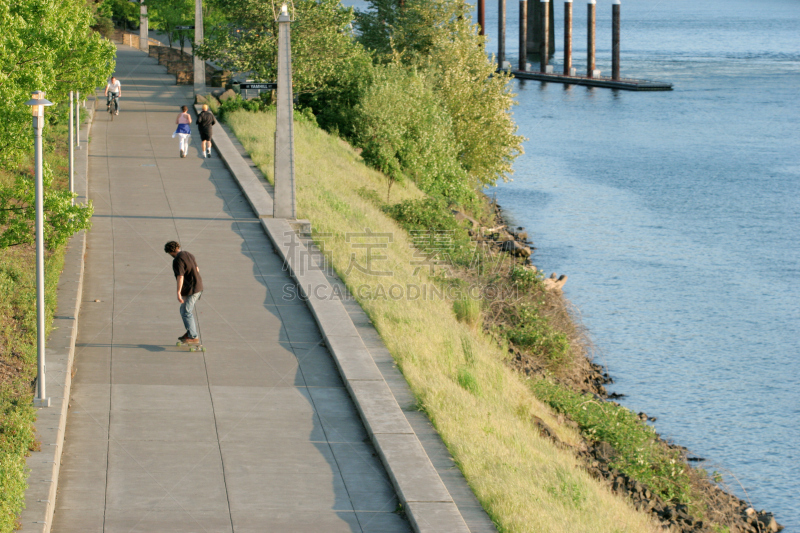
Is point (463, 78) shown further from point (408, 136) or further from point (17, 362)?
point (17, 362)

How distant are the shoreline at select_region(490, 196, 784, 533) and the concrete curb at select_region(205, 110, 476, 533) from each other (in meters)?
3.20

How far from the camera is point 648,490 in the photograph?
44.2ft

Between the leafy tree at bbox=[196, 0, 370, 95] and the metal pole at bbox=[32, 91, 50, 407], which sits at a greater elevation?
the leafy tree at bbox=[196, 0, 370, 95]

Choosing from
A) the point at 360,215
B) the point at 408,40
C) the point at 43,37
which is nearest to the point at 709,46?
the point at 408,40

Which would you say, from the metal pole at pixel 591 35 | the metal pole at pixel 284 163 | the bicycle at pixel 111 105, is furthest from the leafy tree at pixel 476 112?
the metal pole at pixel 591 35

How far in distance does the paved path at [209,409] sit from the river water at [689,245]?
32.4 feet

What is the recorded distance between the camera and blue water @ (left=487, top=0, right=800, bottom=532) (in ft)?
68.9

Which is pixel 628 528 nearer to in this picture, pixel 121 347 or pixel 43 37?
pixel 121 347

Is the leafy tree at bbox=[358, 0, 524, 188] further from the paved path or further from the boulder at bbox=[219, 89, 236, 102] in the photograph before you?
the paved path

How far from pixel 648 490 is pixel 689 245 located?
25214 mm

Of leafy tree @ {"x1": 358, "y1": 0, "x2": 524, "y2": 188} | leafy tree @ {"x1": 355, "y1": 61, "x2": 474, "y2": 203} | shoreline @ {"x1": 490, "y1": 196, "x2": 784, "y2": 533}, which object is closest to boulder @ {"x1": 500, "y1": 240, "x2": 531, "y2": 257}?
leafy tree @ {"x1": 355, "y1": 61, "x2": 474, "y2": 203}

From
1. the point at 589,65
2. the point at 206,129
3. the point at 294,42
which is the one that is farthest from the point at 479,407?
the point at 589,65

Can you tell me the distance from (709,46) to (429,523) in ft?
422

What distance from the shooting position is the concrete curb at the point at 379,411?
29.3ft
